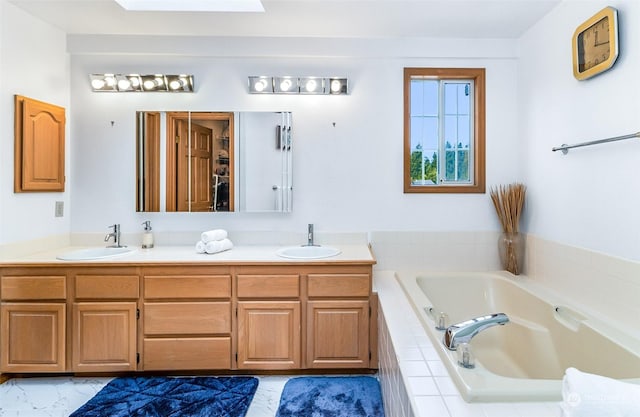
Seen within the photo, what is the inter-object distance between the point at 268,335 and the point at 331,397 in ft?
1.75

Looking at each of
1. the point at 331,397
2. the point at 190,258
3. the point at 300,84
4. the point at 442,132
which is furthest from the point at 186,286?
the point at 442,132

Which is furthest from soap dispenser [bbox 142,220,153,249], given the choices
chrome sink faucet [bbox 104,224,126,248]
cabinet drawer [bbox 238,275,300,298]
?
cabinet drawer [bbox 238,275,300,298]

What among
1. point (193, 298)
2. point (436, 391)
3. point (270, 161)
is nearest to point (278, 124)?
point (270, 161)

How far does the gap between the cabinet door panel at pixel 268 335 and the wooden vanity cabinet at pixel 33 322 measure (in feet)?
3.71

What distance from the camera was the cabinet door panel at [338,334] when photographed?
7.50 feet

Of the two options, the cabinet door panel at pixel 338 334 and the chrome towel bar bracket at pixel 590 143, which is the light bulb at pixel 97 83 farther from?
the chrome towel bar bracket at pixel 590 143

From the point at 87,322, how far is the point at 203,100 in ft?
5.73

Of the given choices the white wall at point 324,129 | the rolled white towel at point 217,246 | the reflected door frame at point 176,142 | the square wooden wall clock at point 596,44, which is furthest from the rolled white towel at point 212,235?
the square wooden wall clock at point 596,44

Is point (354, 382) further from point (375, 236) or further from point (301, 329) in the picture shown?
point (375, 236)

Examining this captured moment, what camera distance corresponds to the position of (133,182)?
9.13 ft

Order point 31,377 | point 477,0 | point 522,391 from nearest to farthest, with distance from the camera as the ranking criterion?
1. point 522,391
2. point 477,0
3. point 31,377

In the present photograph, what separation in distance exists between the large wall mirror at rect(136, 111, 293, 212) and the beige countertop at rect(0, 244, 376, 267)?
0.39 meters

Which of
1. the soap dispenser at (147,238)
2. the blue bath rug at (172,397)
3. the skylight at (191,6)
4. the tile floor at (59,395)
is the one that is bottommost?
the tile floor at (59,395)

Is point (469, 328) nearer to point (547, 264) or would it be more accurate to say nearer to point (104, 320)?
point (547, 264)
